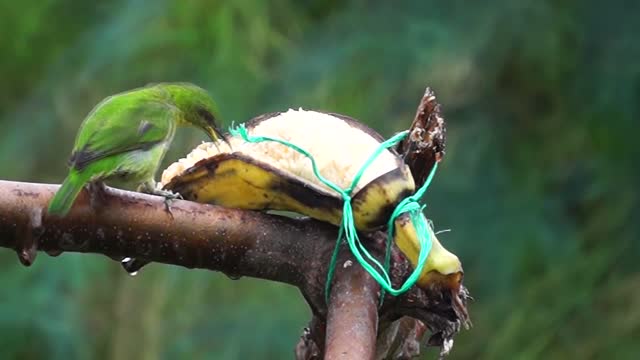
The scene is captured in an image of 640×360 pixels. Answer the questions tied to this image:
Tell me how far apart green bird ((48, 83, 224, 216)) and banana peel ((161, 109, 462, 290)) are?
0.06 m

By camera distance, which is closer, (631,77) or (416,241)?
(416,241)

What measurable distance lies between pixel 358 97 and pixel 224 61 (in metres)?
0.37

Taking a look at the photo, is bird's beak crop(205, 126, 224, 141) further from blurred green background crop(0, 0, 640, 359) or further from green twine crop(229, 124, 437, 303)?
blurred green background crop(0, 0, 640, 359)

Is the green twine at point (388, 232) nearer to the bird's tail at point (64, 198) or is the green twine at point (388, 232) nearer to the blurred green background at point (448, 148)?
the bird's tail at point (64, 198)

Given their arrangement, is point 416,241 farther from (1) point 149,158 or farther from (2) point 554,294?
(2) point 554,294

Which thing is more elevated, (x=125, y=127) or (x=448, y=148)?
(x=448, y=148)

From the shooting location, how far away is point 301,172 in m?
1.42

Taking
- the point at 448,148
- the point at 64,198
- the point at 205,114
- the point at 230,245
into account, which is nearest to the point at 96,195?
the point at 64,198

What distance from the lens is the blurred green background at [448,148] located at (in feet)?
11.3

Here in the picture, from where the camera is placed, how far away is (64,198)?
1.30 m

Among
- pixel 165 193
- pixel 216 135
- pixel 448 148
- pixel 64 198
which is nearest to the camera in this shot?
pixel 64 198

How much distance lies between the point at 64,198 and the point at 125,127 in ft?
0.88

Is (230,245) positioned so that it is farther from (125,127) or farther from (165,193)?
(125,127)

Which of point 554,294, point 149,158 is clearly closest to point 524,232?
point 554,294
